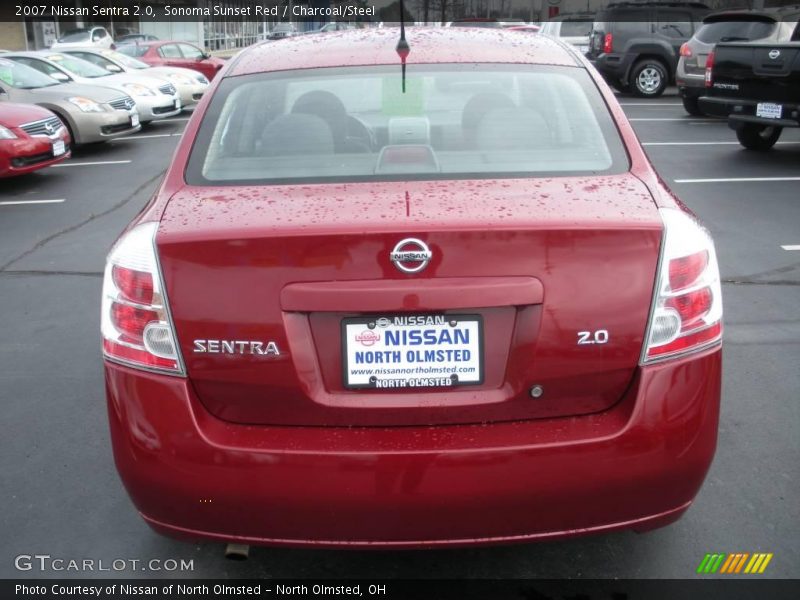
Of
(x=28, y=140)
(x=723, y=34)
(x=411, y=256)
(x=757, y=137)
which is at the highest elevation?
(x=411, y=256)

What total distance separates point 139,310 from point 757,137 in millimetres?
10946

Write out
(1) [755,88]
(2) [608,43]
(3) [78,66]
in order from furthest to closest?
1. (2) [608,43]
2. (3) [78,66]
3. (1) [755,88]

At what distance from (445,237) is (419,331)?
0.25m

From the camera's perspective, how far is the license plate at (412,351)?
228 centimetres

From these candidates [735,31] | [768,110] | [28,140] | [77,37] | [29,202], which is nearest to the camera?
[29,202]

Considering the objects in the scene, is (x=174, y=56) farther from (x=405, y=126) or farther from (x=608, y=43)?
(x=405, y=126)

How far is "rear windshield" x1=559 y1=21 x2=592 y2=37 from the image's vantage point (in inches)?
896

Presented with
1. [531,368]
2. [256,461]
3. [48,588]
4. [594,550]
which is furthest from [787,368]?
[48,588]

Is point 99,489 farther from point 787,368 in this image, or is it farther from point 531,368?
point 787,368

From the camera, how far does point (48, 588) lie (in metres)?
2.81

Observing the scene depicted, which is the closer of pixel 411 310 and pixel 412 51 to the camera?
pixel 411 310

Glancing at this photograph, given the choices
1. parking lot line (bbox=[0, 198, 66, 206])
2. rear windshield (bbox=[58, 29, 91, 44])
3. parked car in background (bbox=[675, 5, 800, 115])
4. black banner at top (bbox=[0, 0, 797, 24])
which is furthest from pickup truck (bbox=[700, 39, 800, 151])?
rear windshield (bbox=[58, 29, 91, 44])

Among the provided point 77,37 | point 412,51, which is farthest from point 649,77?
point 77,37

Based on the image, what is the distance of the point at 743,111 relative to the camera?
10.8m
